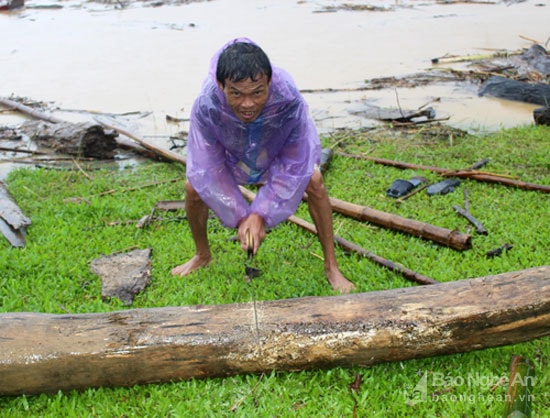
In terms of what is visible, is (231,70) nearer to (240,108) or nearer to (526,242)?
(240,108)

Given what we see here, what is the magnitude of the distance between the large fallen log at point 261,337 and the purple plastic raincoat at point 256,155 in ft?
2.55

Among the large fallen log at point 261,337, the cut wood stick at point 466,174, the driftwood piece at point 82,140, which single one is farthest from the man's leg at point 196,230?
the driftwood piece at point 82,140

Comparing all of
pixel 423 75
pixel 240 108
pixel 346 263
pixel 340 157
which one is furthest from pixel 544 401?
pixel 423 75

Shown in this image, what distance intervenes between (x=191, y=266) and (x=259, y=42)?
24.9 feet

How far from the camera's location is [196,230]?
3807 mm

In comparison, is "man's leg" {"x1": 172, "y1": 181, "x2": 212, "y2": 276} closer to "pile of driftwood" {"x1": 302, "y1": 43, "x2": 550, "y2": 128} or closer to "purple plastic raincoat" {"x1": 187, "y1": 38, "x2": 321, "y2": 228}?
"purple plastic raincoat" {"x1": 187, "y1": 38, "x2": 321, "y2": 228}

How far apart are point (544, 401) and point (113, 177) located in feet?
13.2

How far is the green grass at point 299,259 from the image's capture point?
270cm

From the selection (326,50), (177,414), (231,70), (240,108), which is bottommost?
(326,50)

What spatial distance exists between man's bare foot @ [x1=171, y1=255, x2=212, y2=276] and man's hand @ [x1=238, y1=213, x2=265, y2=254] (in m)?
0.70

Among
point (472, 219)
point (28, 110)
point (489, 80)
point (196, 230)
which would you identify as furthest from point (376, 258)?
point (28, 110)

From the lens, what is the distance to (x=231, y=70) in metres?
2.89

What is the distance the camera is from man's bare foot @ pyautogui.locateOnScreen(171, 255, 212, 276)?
12.7 ft

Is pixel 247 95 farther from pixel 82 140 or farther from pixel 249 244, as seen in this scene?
pixel 82 140
